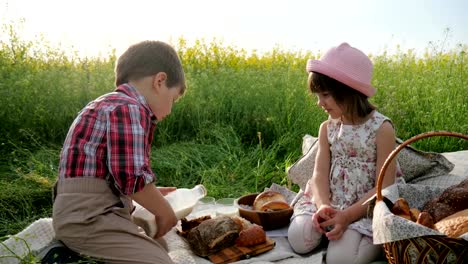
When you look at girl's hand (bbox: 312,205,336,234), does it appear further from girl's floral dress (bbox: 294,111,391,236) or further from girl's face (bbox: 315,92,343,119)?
girl's face (bbox: 315,92,343,119)

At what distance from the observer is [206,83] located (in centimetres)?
574

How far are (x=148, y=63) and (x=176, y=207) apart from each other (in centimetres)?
96

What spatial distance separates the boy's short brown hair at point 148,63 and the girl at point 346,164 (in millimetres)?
792

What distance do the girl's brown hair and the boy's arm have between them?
107cm

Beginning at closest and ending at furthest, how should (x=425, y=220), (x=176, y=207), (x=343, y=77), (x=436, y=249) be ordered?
(x=436, y=249) < (x=425, y=220) < (x=343, y=77) < (x=176, y=207)

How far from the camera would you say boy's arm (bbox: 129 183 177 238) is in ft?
7.30

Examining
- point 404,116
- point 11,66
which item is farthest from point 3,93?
point 404,116

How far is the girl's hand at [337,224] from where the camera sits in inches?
105

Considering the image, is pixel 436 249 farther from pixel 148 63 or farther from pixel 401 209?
pixel 148 63

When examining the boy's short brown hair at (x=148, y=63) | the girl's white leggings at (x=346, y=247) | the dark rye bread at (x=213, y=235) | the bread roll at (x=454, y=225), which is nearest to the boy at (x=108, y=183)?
the boy's short brown hair at (x=148, y=63)

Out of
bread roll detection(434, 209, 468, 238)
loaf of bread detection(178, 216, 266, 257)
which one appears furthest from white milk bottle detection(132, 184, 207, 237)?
bread roll detection(434, 209, 468, 238)

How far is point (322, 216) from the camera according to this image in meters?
2.73

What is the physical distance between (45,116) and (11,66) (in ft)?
4.31

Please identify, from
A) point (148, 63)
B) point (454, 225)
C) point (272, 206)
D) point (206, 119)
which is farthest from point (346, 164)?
point (206, 119)
